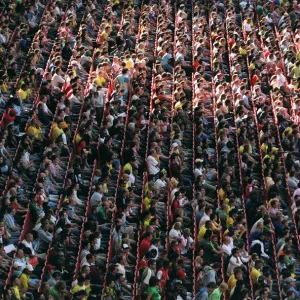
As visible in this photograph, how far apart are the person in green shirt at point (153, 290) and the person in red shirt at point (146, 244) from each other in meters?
1.23

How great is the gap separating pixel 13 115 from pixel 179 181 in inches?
193

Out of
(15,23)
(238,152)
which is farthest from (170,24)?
(238,152)

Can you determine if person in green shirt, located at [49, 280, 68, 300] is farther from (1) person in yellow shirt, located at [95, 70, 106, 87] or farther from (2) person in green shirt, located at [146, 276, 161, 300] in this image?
(1) person in yellow shirt, located at [95, 70, 106, 87]

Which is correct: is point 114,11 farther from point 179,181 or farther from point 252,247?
point 252,247

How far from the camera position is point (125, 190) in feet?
72.6

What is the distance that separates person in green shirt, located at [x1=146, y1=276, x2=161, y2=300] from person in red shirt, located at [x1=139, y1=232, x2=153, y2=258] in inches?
48.6

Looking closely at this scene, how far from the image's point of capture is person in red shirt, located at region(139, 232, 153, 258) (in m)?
20.4

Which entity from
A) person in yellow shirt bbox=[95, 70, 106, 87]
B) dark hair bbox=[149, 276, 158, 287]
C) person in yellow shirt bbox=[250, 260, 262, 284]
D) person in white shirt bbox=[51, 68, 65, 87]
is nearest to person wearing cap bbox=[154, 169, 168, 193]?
person in yellow shirt bbox=[250, 260, 262, 284]

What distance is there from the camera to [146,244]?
67.1 feet

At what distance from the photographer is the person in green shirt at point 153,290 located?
19109mm

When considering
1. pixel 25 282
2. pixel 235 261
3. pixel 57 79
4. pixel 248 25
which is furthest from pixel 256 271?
pixel 248 25

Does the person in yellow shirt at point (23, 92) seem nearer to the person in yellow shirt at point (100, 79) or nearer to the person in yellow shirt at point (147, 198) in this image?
the person in yellow shirt at point (100, 79)

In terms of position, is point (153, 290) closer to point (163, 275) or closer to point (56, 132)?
point (163, 275)

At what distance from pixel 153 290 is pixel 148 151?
6.06 m
